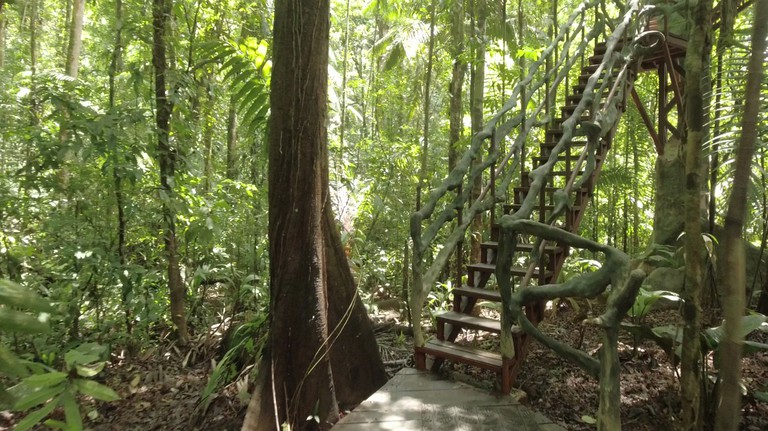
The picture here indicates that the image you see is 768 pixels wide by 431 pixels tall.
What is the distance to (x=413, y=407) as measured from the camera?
3326mm

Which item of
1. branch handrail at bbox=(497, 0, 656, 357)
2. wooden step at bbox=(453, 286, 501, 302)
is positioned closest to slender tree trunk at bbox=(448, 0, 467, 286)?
branch handrail at bbox=(497, 0, 656, 357)

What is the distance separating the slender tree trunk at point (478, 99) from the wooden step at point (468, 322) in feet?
6.87

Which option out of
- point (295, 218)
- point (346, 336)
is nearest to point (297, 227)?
point (295, 218)

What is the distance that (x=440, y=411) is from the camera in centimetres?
325

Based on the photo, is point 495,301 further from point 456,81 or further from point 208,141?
point 208,141

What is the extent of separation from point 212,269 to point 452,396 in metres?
3.75

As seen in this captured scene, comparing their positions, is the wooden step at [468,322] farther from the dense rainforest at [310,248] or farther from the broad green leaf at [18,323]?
the broad green leaf at [18,323]

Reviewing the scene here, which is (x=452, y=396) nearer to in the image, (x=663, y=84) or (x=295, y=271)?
(x=295, y=271)

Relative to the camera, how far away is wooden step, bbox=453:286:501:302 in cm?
396

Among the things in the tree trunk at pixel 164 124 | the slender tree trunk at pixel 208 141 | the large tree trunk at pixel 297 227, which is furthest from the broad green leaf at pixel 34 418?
the slender tree trunk at pixel 208 141

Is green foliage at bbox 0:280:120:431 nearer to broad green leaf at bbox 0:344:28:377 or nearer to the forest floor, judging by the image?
broad green leaf at bbox 0:344:28:377

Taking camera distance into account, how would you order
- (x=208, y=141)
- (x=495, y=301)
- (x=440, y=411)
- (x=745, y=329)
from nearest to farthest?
(x=745, y=329)
(x=440, y=411)
(x=495, y=301)
(x=208, y=141)

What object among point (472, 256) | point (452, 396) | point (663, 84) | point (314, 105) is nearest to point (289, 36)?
point (314, 105)

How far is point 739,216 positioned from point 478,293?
2869 mm
